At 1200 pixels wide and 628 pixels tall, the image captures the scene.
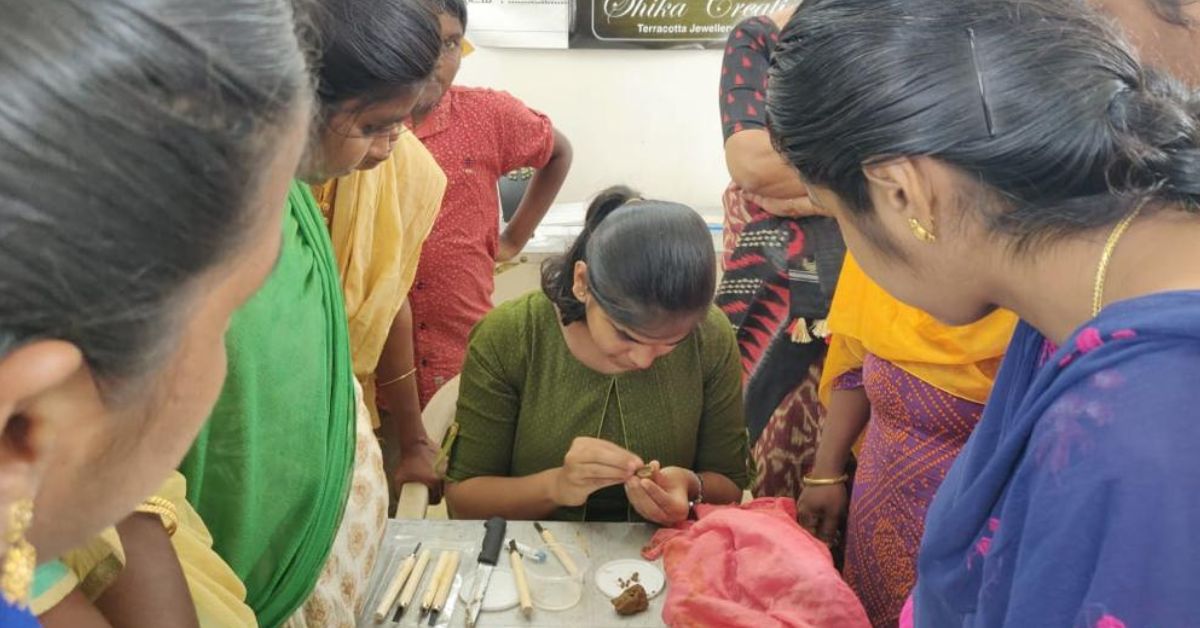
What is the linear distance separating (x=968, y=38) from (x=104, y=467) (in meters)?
0.70

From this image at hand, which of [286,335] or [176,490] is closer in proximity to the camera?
[176,490]

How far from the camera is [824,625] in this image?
118cm

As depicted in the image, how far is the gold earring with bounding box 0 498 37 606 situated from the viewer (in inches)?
14.9

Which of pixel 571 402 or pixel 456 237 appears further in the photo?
pixel 456 237

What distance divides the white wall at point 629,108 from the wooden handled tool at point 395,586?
2.52 meters

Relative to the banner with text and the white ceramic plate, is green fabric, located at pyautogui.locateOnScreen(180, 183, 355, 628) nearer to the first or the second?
the white ceramic plate

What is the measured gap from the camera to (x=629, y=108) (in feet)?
11.9

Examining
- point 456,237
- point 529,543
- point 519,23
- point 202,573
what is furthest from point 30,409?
point 519,23

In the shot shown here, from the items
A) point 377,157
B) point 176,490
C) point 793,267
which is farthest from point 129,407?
point 793,267

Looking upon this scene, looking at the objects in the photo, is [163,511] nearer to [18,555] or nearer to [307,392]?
[307,392]

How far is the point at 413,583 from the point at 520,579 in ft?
0.50

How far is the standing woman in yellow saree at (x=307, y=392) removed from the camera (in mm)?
977

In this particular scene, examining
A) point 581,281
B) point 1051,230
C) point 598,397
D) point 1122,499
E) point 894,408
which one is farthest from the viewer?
point 598,397

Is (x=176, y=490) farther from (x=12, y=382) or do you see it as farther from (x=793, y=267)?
(x=793, y=267)
